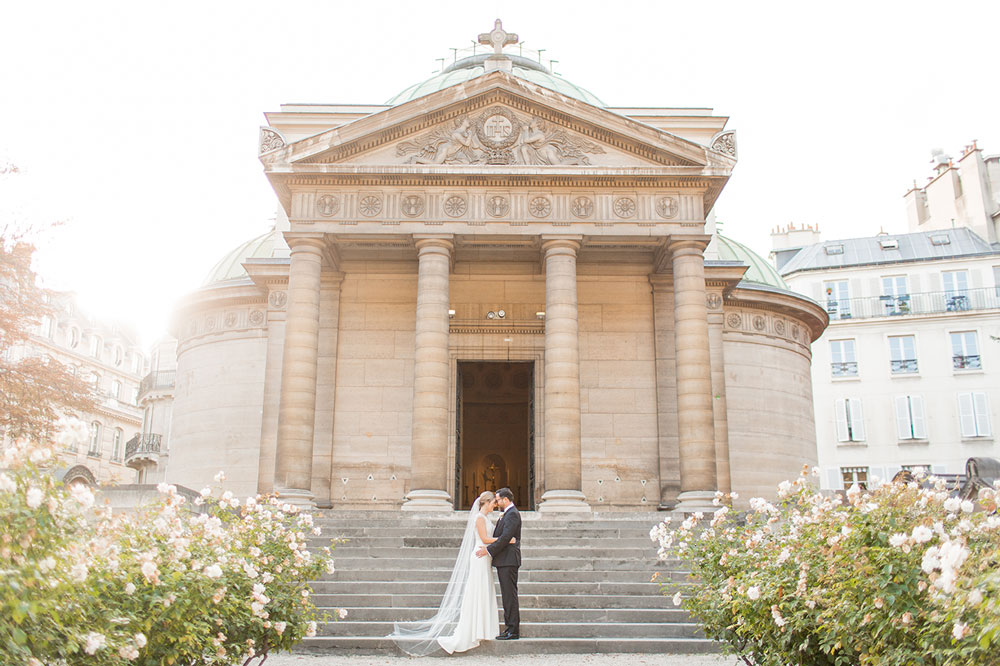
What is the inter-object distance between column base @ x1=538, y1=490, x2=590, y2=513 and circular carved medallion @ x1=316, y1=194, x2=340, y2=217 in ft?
27.4

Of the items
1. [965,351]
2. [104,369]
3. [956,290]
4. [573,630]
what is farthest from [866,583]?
[104,369]

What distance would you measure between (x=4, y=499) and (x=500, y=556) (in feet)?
25.1

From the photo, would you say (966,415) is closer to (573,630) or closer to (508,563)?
(573,630)

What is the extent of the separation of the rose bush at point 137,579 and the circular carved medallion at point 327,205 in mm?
11586

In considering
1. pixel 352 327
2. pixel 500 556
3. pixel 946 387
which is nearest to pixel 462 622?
pixel 500 556

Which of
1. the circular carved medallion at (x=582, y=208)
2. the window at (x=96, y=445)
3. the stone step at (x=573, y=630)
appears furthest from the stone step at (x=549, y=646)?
the window at (x=96, y=445)

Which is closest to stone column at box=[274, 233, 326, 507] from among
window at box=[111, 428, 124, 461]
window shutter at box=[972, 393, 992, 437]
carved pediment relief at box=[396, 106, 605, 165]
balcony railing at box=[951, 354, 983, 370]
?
carved pediment relief at box=[396, 106, 605, 165]

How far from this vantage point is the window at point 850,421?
141 ft

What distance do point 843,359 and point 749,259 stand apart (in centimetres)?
1699

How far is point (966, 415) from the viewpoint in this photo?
41.6 metres

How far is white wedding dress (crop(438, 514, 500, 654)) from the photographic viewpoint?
11711 mm

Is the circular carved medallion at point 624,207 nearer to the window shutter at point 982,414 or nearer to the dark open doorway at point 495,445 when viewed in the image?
the dark open doorway at point 495,445

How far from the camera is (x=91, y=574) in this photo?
21.8ft

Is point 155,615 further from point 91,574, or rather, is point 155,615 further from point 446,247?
point 446,247
